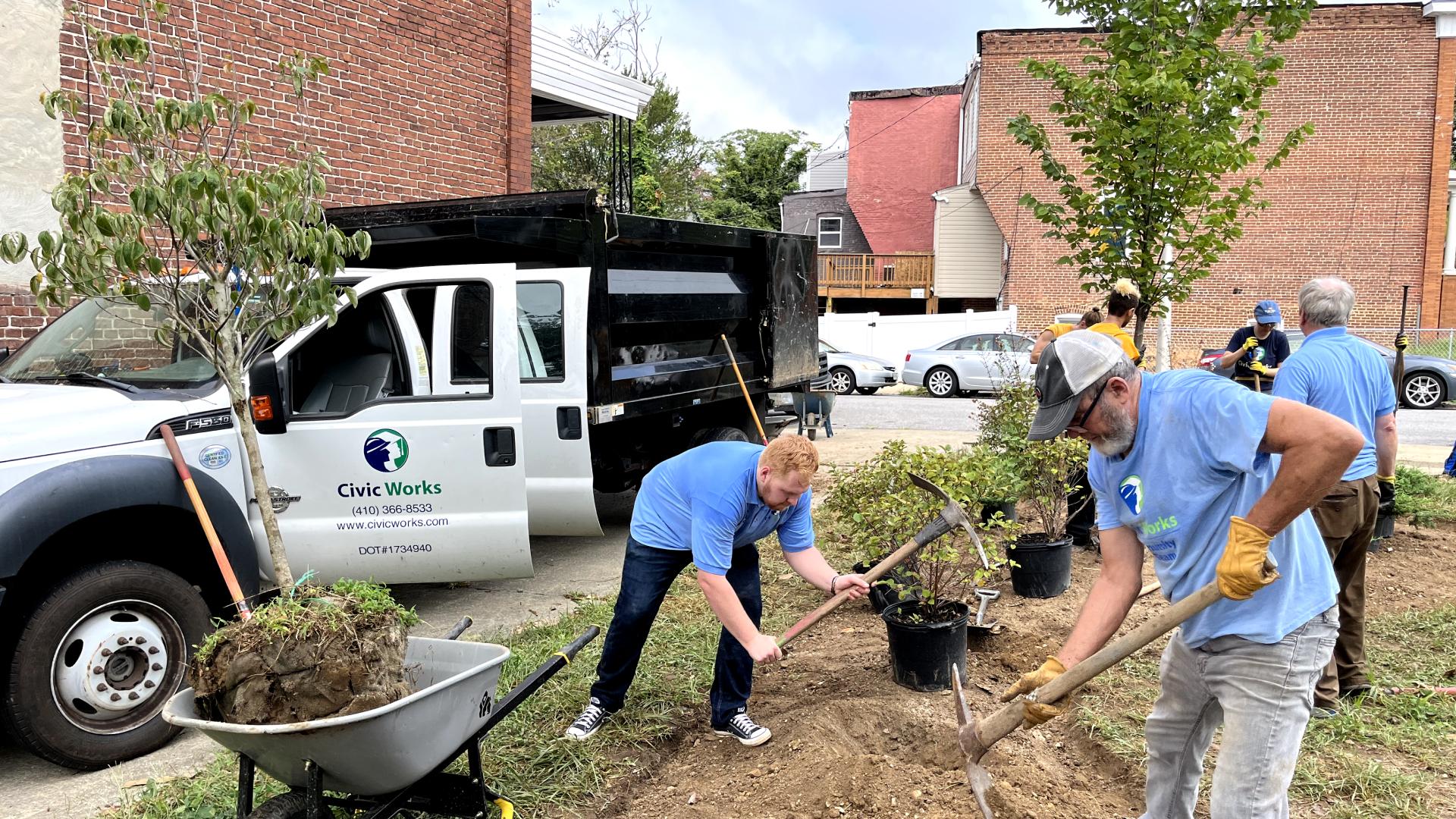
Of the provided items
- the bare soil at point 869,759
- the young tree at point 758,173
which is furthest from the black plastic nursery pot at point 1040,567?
the young tree at point 758,173

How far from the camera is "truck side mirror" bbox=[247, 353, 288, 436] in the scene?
4426 mm

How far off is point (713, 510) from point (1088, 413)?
4.82ft

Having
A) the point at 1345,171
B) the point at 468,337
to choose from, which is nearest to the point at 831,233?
the point at 1345,171

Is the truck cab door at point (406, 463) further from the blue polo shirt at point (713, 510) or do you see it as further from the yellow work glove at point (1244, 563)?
the yellow work glove at point (1244, 563)

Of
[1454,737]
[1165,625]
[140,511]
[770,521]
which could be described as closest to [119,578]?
[140,511]

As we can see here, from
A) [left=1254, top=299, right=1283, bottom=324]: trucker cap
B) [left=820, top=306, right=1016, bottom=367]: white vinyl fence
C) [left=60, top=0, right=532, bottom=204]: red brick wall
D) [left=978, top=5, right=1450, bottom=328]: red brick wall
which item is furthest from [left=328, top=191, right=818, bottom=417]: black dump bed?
[left=978, top=5, right=1450, bottom=328]: red brick wall

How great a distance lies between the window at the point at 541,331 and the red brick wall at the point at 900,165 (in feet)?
96.8

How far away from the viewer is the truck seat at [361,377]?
552cm

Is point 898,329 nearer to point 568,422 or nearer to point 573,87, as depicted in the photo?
point 573,87

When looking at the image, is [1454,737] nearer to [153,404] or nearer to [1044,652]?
[1044,652]

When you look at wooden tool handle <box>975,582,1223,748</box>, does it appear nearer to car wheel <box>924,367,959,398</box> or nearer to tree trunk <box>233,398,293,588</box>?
tree trunk <box>233,398,293,588</box>

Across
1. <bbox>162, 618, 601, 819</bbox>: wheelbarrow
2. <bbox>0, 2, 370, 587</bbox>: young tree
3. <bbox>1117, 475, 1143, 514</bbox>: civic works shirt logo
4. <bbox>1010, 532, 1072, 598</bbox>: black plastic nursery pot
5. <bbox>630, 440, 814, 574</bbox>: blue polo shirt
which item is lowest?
<bbox>1010, 532, 1072, 598</bbox>: black plastic nursery pot

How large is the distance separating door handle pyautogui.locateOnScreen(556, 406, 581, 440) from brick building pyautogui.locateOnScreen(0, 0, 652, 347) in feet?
10.8

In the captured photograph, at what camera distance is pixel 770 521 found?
12.7 ft
